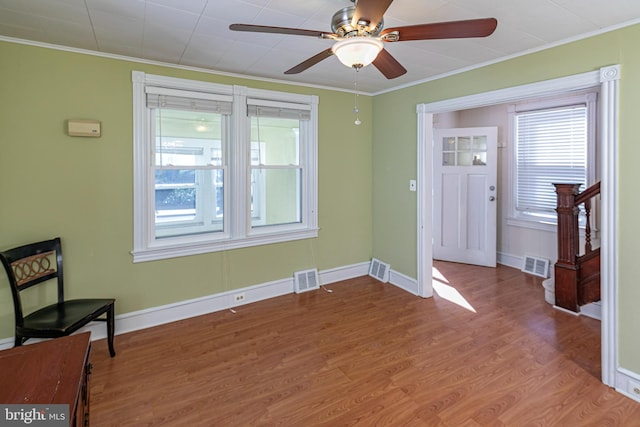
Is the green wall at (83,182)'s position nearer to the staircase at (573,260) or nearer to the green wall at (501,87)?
the green wall at (501,87)

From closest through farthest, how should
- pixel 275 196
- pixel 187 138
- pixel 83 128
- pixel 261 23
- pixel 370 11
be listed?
pixel 370 11
pixel 261 23
pixel 83 128
pixel 187 138
pixel 275 196

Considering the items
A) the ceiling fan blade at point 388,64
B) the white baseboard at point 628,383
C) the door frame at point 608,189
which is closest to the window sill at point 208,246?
the ceiling fan blade at point 388,64

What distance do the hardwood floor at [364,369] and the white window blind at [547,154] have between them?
167 cm

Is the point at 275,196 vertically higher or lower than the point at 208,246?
higher

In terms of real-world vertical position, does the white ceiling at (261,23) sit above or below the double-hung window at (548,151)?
above

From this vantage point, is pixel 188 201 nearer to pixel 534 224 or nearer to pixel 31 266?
pixel 31 266

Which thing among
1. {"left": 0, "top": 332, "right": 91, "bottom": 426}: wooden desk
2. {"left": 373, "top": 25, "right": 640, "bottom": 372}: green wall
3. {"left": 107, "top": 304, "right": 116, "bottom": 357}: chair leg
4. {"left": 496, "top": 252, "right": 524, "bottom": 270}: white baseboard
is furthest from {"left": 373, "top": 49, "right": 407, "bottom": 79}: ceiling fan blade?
{"left": 496, "top": 252, "right": 524, "bottom": 270}: white baseboard

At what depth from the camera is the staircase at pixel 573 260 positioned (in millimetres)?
3146

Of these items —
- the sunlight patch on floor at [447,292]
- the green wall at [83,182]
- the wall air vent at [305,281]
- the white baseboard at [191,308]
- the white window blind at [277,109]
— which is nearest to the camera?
the green wall at [83,182]

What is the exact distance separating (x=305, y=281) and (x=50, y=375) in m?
2.91

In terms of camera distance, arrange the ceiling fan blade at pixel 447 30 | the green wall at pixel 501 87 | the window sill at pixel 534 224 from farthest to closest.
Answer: the window sill at pixel 534 224, the green wall at pixel 501 87, the ceiling fan blade at pixel 447 30

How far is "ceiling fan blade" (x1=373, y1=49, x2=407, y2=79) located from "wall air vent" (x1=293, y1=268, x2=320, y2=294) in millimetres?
2483

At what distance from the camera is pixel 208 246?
10.9 ft

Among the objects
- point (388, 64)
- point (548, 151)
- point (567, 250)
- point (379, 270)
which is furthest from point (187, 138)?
point (548, 151)
